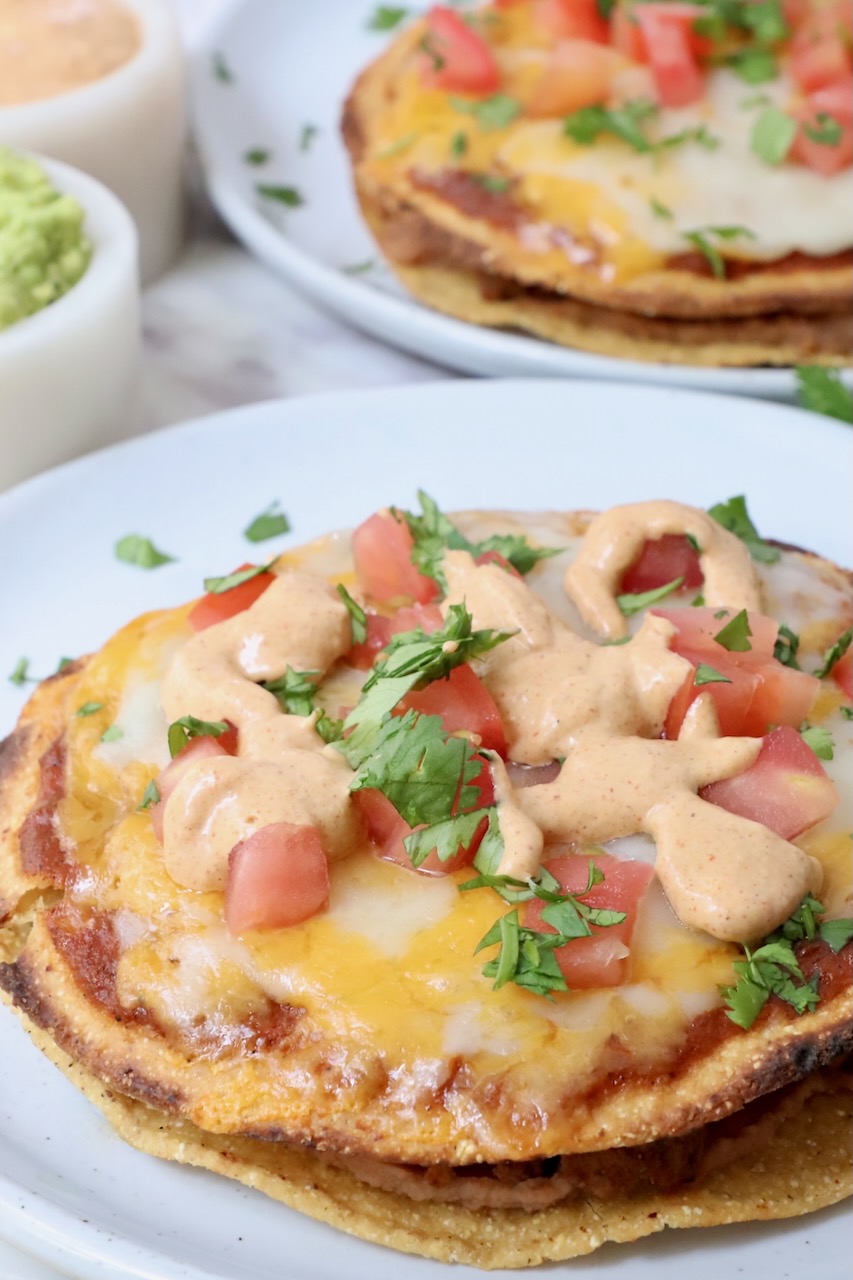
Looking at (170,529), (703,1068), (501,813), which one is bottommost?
(170,529)

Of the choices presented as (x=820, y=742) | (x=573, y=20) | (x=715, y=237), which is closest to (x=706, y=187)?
(x=715, y=237)

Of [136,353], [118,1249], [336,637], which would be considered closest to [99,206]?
[136,353]

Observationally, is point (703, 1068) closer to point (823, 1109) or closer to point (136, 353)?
point (823, 1109)

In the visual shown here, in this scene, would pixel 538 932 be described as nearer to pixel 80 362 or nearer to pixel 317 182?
pixel 80 362

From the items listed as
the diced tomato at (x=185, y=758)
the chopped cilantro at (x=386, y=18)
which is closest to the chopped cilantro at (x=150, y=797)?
the diced tomato at (x=185, y=758)

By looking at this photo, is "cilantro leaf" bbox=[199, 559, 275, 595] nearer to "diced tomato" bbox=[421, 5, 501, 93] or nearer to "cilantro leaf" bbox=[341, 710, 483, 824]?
"cilantro leaf" bbox=[341, 710, 483, 824]

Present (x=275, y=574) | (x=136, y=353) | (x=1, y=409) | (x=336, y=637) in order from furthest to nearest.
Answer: (x=136, y=353), (x=1, y=409), (x=275, y=574), (x=336, y=637)
